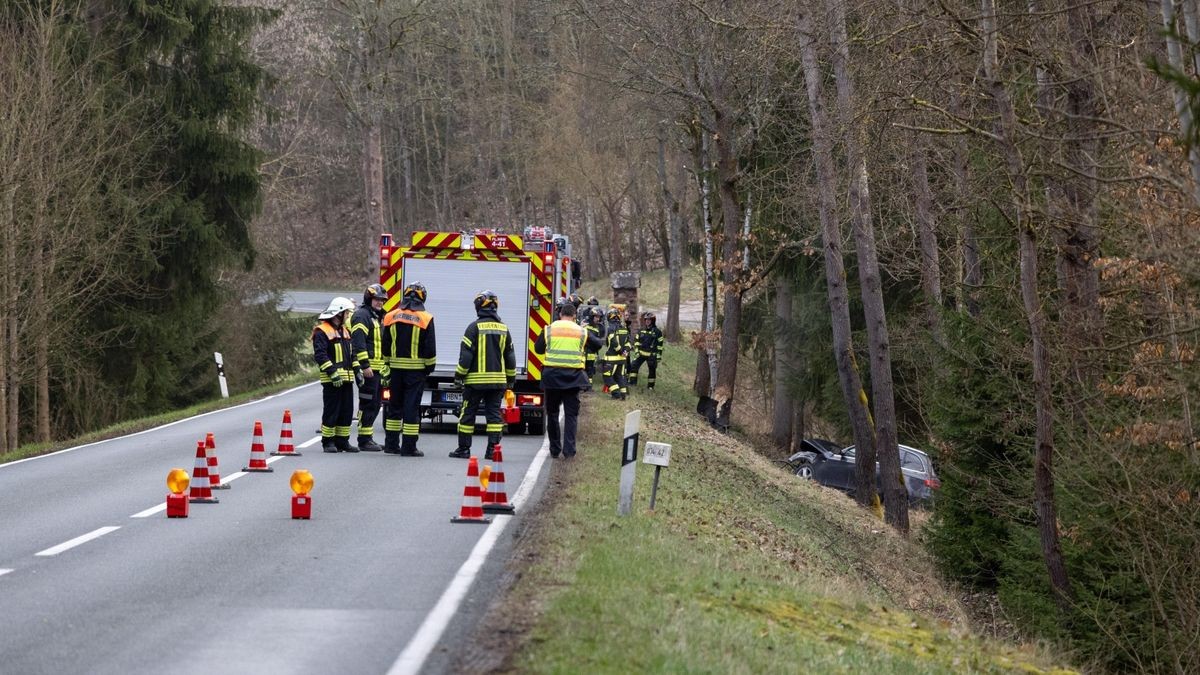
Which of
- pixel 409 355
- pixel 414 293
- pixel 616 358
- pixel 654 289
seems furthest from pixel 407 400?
pixel 654 289

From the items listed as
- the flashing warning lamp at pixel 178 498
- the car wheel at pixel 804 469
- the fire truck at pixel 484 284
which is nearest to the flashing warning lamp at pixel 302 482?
the flashing warning lamp at pixel 178 498

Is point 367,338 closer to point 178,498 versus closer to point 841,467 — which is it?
point 178,498

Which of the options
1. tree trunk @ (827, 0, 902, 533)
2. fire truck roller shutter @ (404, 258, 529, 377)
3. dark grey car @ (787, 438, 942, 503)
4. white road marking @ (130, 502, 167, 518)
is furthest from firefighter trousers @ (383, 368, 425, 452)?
dark grey car @ (787, 438, 942, 503)

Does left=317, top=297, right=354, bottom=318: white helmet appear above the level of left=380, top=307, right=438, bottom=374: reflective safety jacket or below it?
above

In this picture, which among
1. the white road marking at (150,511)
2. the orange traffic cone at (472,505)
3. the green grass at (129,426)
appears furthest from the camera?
the green grass at (129,426)

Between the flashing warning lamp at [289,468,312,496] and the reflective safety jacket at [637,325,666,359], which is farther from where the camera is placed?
the reflective safety jacket at [637,325,666,359]

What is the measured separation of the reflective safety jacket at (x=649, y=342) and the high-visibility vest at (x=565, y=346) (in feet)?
55.5

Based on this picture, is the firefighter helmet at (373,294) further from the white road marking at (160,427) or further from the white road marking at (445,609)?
the white road marking at (445,609)

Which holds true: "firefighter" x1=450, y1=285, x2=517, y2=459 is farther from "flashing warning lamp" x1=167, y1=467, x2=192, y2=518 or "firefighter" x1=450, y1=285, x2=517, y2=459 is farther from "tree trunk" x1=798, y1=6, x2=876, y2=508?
"tree trunk" x1=798, y1=6, x2=876, y2=508

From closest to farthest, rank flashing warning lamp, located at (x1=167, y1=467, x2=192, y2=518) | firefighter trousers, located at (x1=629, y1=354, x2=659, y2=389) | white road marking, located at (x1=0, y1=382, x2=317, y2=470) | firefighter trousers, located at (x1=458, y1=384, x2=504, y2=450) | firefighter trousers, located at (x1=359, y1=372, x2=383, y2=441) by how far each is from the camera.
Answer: flashing warning lamp, located at (x1=167, y1=467, x2=192, y2=518)
firefighter trousers, located at (x1=458, y1=384, x2=504, y2=450)
firefighter trousers, located at (x1=359, y1=372, x2=383, y2=441)
white road marking, located at (x1=0, y1=382, x2=317, y2=470)
firefighter trousers, located at (x1=629, y1=354, x2=659, y2=389)

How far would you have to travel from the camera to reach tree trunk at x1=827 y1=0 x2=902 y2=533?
22.9m

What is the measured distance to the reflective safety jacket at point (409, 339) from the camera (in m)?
17.9

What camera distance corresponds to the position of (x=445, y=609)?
8.65 metres

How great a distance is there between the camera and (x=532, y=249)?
2230cm
